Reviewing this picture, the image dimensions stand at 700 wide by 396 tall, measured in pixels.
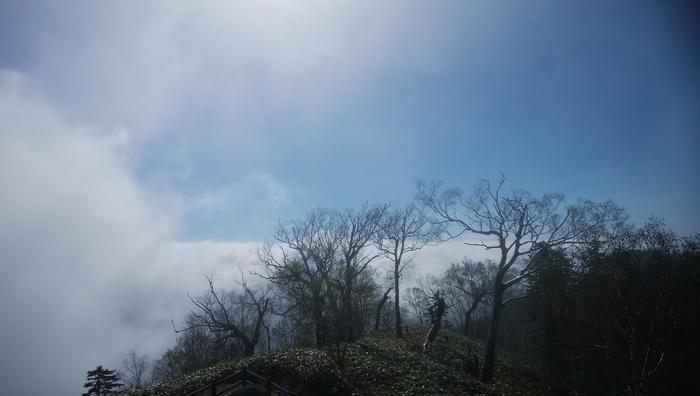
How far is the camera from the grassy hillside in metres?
15.0

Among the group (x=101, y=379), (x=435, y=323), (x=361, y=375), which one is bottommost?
(x=101, y=379)

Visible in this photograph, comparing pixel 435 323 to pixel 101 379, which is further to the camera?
pixel 101 379

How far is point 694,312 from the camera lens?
1485 centimetres

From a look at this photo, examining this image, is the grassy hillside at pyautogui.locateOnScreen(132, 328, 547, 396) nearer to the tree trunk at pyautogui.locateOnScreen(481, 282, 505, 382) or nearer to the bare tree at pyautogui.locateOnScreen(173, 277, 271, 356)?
the tree trunk at pyautogui.locateOnScreen(481, 282, 505, 382)

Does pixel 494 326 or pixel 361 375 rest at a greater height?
pixel 494 326

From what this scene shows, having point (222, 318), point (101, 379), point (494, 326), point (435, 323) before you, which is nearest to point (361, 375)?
point (494, 326)

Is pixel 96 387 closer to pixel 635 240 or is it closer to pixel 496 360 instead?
pixel 496 360

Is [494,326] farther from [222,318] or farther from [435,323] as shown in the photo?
[222,318]

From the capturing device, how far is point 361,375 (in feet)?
52.7

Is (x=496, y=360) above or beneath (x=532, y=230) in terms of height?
beneath

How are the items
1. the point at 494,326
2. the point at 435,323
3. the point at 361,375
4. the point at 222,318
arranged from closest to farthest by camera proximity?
the point at 361,375 → the point at 494,326 → the point at 435,323 → the point at 222,318

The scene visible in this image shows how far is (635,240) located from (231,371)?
66.6 ft

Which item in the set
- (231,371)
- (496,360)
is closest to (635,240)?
(496,360)

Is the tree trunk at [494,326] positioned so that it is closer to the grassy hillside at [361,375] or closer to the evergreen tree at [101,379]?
the grassy hillside at [361,375]
